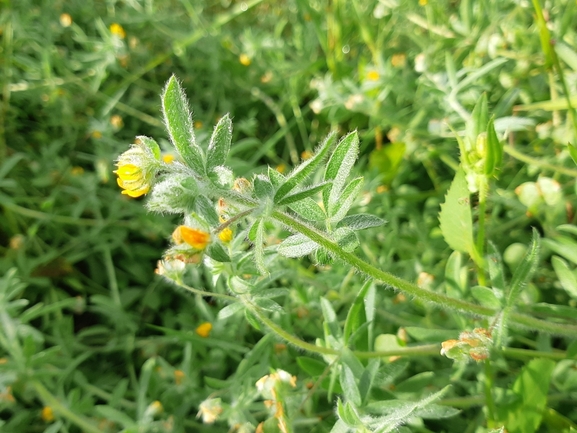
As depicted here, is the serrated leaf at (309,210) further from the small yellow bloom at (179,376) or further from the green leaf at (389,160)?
the green leaf at (389,160)

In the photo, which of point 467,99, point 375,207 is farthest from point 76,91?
point 467,99

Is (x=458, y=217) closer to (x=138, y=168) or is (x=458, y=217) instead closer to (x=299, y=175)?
(x=299, y=175)

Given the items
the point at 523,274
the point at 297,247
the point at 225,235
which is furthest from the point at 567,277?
the point at 225,235

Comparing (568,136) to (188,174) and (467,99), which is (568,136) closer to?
(467,99)

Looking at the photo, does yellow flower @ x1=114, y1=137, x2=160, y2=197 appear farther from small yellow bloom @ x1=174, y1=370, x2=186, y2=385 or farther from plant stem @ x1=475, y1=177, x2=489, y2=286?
small yellow bloom @ x1=174, y1=370, x2=186, y2=385

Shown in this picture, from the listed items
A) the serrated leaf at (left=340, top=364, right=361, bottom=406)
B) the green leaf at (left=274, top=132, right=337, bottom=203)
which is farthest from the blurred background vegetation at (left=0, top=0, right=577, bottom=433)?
the green leaf at (left=274, top=132, right=337, bottom=203)

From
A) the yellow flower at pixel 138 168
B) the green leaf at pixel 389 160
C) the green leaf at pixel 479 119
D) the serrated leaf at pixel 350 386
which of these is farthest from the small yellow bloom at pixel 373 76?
the yellow flower at pixel 138 168
